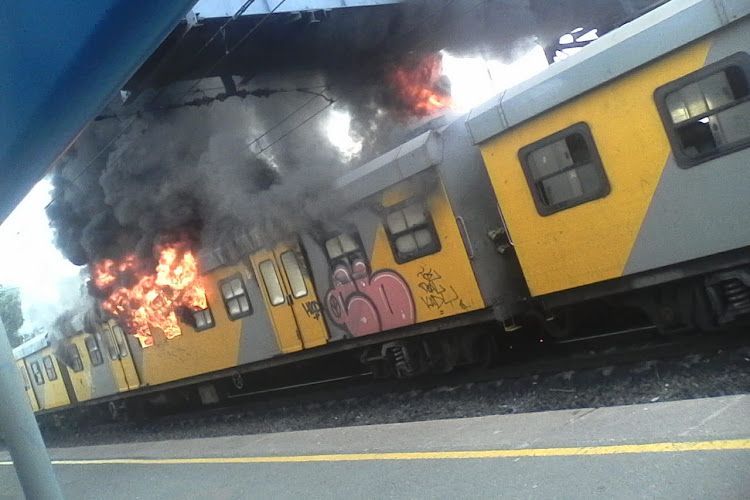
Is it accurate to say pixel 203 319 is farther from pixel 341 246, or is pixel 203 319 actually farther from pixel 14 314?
pixel 14 314

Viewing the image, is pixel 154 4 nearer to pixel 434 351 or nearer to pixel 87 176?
pixel 434 351

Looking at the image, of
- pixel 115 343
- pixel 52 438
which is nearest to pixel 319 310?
pixel 115 343

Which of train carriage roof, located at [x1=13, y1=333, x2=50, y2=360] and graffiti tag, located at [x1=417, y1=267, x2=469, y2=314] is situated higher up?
train carriage roof, located at [x1=13, y1=333, x2=50, y2=360]

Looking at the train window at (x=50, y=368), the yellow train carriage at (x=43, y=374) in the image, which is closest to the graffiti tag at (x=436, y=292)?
the yellow train carriage at (x=43, y=374)

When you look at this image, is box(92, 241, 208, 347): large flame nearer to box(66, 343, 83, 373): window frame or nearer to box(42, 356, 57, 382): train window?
box(66, 343, 83, 373): window frame

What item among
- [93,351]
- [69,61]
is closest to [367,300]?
[69,61]

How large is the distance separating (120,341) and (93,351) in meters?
1.93

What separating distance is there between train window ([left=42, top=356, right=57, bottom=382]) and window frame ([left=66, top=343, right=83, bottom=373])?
1321 mm

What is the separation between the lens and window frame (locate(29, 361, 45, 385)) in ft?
71.1

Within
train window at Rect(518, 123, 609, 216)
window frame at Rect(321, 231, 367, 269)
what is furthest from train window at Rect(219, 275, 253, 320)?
train window at Rect(518, 123, 609, 216)

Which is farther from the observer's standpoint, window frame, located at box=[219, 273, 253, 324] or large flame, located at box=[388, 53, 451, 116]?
large flame, located at box=[388, 53, 451, 116]

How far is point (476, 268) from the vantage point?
8.48 metres

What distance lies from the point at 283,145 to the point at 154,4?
13.7 metres

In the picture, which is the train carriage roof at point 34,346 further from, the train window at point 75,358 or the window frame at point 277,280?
the window frame at point 277,280
